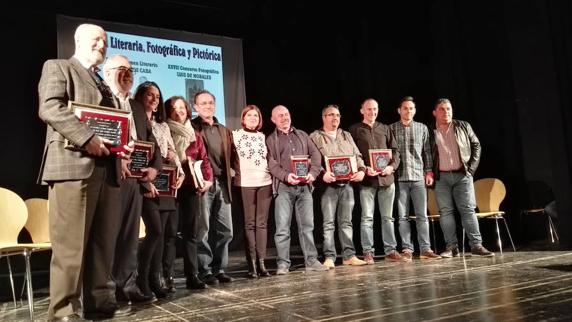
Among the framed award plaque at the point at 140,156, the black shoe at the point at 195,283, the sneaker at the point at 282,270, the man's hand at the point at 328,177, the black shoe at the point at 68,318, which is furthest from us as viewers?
the man's hand at the point at 328,177

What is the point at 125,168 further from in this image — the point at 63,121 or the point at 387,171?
the point at 387,171

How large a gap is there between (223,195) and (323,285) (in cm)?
121

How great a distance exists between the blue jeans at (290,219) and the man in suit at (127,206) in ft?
4.58

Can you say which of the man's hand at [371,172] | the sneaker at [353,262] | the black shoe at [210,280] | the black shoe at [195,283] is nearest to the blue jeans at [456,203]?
the man's hand at [371,172]

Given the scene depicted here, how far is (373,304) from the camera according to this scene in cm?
252

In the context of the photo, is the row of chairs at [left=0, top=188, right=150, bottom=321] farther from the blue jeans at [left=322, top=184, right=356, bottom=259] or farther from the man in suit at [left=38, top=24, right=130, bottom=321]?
the blue jeans at [left=322, top=184, right=356, bottom=259]

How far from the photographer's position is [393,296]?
2.72 metres

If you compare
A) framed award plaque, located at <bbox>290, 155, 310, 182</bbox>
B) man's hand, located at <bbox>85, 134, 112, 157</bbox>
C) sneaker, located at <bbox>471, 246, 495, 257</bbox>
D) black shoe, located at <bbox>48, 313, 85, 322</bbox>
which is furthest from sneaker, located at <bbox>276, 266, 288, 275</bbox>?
man's hand, located at <bbox>85, 134, 112, 157</bbox>

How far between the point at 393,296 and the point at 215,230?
1776 millimetres

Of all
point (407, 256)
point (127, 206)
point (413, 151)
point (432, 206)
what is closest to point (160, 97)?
point (127, 206)

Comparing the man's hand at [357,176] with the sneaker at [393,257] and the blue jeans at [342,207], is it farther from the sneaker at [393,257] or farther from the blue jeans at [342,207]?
the sneaker at [393,257]

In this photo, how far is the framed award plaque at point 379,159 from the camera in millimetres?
4719

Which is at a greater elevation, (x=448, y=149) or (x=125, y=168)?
(x=448, y=149)

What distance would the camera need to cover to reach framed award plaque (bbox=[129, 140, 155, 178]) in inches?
119
